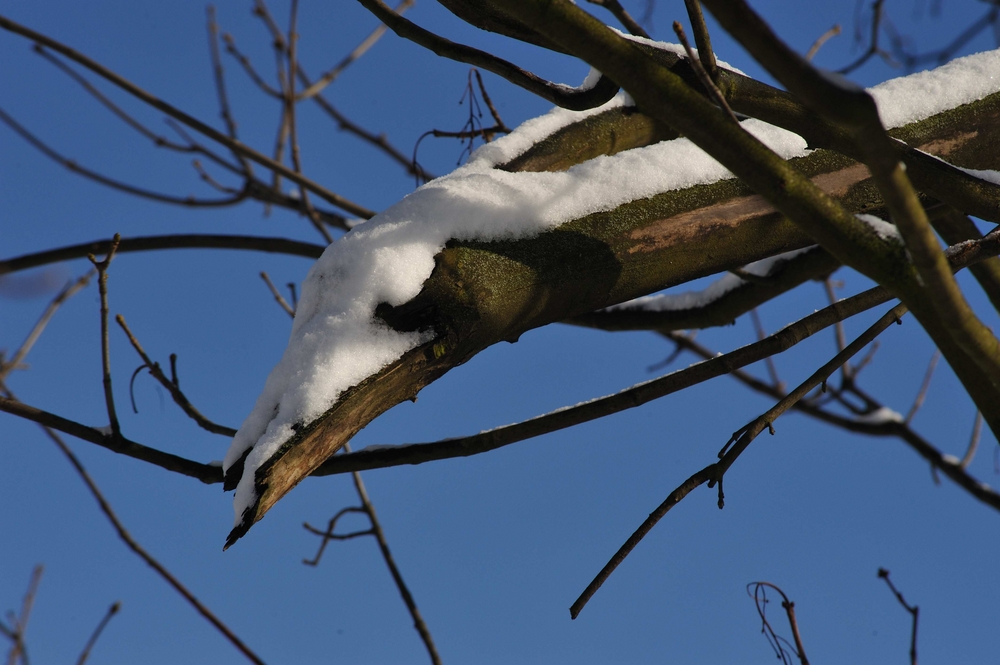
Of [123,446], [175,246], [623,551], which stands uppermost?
[175,246]

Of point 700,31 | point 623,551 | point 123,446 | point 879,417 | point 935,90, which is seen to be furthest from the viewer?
point 879,417

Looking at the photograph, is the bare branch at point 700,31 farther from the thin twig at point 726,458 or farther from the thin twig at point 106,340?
the thin twig at point 106,340

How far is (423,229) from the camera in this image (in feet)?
3.59

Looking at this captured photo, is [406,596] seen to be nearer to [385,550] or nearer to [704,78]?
[385,550]

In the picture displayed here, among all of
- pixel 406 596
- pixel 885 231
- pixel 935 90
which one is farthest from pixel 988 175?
pixel 406 596

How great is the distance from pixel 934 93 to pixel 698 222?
0.66 m

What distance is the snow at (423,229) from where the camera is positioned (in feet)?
3.14

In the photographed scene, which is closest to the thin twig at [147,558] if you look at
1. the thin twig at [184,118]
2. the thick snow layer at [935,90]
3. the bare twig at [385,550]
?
the bare twig at [385,550]

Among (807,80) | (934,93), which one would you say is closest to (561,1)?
(807,80)

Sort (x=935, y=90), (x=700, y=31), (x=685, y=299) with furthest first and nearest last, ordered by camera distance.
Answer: (x=685, y=299)
(x=935, y=90)
(x=700, y=31)

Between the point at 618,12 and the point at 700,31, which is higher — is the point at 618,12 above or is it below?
above

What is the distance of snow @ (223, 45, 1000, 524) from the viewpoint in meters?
0.96

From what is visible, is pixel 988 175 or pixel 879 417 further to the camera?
pixel 879 417

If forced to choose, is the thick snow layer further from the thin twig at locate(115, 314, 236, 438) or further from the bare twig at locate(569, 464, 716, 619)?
the thin twig at locate(115, 314, 236, 438)
